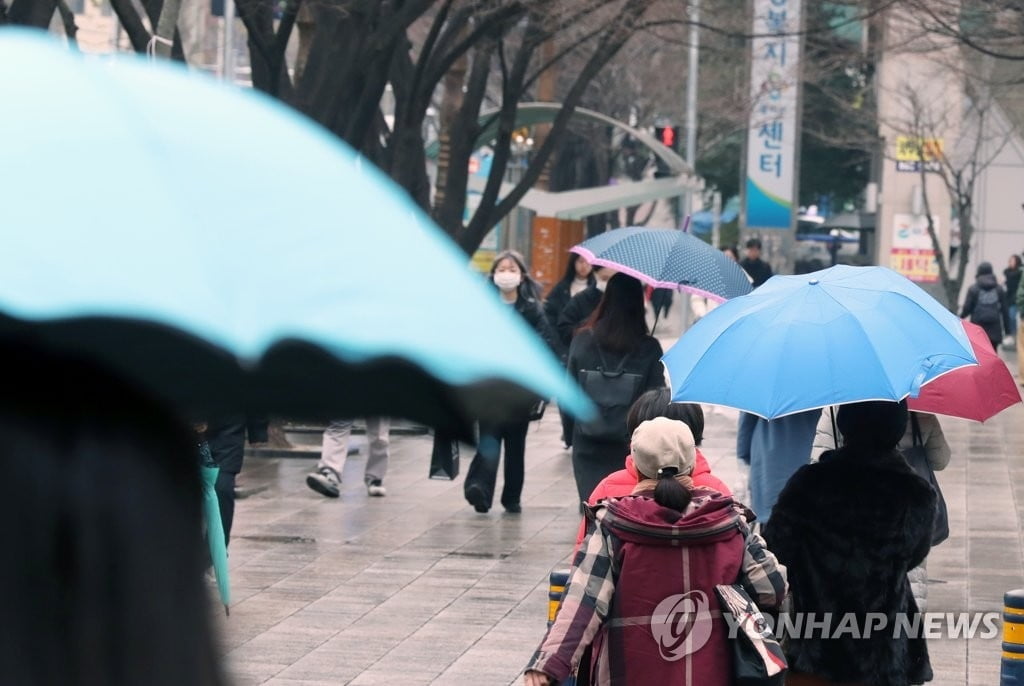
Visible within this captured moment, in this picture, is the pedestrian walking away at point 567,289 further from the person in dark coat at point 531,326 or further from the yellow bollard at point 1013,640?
the yellow bollard at point 1013,640

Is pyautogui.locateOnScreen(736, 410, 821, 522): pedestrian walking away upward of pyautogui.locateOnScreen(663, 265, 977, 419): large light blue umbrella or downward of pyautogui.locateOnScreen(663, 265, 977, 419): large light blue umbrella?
downward

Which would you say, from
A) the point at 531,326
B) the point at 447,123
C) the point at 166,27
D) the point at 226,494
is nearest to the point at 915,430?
the point at 226,494

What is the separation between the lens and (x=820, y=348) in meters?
5.46

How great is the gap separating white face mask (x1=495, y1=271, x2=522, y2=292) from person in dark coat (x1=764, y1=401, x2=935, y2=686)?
21.7 feet

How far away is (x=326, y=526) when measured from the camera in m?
10.8

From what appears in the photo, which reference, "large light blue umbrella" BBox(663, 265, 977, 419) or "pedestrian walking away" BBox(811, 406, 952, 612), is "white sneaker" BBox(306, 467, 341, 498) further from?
"large light blue umbrella" BBox(663, 265, 977, 419)

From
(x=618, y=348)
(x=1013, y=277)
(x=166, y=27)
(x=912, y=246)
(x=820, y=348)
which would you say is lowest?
(x=1013, y=277)

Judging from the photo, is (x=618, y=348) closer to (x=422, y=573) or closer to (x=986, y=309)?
(x=422, y=573)

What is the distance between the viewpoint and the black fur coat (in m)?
4.85

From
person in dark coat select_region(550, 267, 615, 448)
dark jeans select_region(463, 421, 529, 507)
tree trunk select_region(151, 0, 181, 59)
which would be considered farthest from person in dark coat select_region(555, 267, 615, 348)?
tree trunk select_region(151, 0, 181, 59)

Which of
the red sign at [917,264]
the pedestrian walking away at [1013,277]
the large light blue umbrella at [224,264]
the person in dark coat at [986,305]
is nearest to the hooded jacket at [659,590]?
the large light blue umbrella at [224,264]

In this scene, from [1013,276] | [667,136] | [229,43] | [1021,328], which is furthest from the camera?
[1013,276]

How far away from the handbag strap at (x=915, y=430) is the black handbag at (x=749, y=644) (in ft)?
6.78

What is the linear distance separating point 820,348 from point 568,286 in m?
8.14
